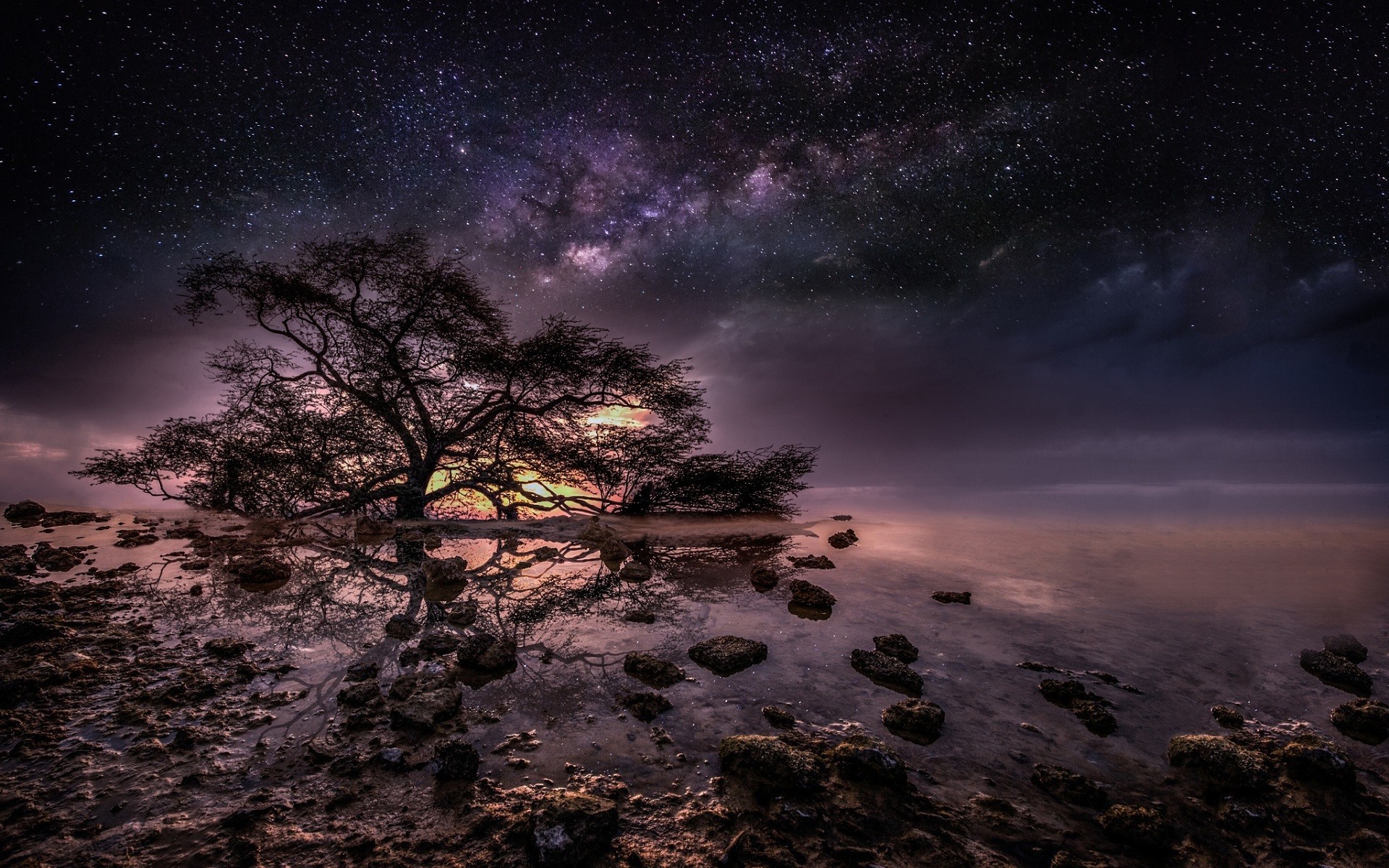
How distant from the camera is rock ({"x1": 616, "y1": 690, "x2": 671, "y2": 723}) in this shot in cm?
338

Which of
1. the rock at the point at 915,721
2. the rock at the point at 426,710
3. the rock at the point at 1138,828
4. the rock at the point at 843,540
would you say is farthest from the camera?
the rock at the point at 843,540

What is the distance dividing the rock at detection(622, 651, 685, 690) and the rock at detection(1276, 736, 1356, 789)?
4033mm

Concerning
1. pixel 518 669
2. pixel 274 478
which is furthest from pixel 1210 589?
pixel 274 478

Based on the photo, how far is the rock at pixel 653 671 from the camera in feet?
12.9

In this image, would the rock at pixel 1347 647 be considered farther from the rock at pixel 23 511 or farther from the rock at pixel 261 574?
the rock at pixel 23 511

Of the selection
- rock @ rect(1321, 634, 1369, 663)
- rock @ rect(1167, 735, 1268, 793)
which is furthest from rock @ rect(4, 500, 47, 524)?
rock @ rect(1321, 634, 1369, 663)

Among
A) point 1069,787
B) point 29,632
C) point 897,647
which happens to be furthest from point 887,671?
point 29,632

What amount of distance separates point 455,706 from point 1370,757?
20.8 ft

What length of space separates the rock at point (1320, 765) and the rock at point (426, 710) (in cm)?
548

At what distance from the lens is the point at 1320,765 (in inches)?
116

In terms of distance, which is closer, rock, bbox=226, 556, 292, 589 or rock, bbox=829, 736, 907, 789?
rock, bbox=829, 736, 907, 789

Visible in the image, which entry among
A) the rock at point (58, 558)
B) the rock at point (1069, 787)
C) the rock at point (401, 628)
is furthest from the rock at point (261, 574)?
the rock at point (1069, 787)

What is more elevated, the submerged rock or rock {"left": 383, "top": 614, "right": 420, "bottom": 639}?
rock {"left": 383, "top": 614, "right": 420, "bottom": 639}

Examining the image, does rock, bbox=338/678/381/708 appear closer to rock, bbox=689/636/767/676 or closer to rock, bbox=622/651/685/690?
rock, bbox=622/651/685/690
